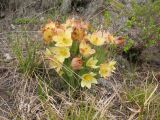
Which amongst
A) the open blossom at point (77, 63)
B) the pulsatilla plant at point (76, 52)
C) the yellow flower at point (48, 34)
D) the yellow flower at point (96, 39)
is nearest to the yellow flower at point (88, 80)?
the pulsatilla plant at point (76, 52)

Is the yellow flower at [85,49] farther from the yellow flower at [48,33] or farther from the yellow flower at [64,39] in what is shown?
the yellow flower at [48,33]

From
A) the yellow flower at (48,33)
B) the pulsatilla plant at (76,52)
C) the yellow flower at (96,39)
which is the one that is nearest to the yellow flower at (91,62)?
the pulsatilla plant at (76,52)

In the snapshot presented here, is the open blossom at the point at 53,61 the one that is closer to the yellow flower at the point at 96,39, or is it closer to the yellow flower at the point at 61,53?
the yellow flower at the point at 61,53


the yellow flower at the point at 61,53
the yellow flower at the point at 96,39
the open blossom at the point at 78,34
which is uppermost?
the open blossom at the point at 78,34

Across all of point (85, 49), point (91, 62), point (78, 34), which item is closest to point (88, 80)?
point (91, 62)

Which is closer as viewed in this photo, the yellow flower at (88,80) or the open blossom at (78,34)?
the open blossom at (78,34)

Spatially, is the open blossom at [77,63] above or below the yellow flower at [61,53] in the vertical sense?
below

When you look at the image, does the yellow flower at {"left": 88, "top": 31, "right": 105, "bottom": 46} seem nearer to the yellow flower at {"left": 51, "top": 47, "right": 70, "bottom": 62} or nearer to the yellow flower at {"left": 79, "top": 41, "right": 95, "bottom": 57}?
the yellow flower at {"left": 79, "top": 41, "right": 95, "bottom": 57}

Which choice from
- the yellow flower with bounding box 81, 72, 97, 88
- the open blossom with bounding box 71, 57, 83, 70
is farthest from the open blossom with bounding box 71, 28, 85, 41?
the yellow flower with bounding box 81, 72, 97, 88

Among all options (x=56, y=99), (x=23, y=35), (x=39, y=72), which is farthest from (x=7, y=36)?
(x=56, y=99)

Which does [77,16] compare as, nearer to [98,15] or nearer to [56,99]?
[98,15]
